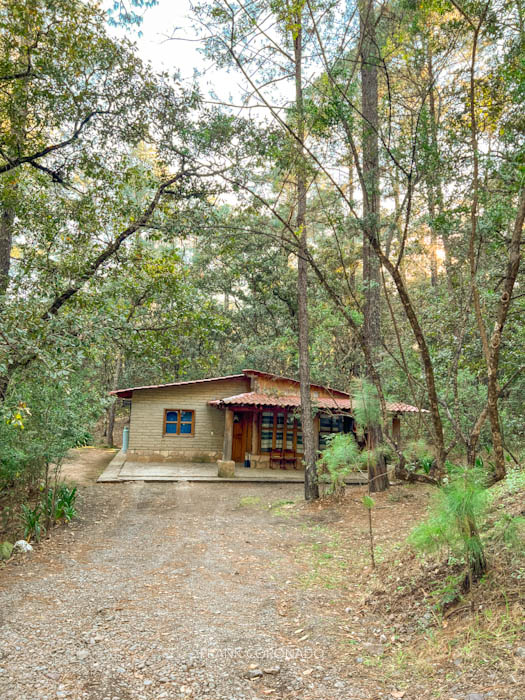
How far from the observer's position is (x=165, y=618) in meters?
4.36

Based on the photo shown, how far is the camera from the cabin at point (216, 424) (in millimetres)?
16734

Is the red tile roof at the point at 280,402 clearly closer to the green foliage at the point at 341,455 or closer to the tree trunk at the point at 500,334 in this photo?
the green foliage at the point at 341,455

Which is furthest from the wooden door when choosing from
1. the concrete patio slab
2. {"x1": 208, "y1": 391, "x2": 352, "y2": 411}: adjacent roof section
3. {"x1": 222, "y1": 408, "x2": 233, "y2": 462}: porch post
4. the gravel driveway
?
the gravel driveway

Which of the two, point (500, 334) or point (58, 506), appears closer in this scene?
point (500, 334)

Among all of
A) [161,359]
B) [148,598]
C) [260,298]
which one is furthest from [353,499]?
[260,298]

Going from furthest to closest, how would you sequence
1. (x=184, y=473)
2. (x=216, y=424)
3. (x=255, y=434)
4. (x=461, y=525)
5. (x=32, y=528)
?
(x=216, y=424) < (x=255, y=434) < (x=184, y=473) < (x=32, y=528) < (x=461, y=525)

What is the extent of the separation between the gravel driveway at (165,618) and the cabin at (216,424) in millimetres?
8631

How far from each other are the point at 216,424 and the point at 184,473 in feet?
12.0

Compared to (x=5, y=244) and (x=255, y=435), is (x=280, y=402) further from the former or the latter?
(x=5, y=244)

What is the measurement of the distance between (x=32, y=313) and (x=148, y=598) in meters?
3.93

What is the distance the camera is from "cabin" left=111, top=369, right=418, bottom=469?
54.9 ft

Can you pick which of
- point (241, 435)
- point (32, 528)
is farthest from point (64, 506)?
point (241, 435)

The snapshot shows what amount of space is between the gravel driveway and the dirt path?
0.05ft

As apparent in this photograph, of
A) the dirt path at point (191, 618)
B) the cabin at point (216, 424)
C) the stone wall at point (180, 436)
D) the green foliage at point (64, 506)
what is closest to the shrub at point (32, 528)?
the dirt path at point (191, 618)
